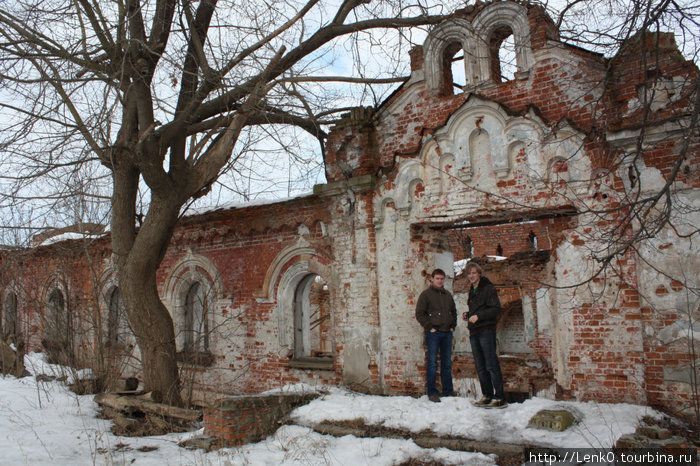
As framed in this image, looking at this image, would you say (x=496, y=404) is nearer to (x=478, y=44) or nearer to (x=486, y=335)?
(x=486, y=335)

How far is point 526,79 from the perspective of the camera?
7.70 m

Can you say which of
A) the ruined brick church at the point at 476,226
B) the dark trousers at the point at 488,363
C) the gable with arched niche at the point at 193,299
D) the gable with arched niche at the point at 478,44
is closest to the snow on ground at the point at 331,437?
the dark trousers at the point at 488,363

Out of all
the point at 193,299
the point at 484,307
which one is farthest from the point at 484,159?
the point at 193,299

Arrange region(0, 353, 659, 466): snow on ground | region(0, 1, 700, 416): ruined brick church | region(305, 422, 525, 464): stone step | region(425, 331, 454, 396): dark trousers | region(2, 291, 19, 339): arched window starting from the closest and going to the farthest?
region(305, 422, 525, 464): stone step
region(0, 353, 659, 466): snow on ground
region(0, 1, 700, 416): ruined brick church
region(425, 331, 454, 396): dark trousers
region(2, 291, 19, 339): arched window

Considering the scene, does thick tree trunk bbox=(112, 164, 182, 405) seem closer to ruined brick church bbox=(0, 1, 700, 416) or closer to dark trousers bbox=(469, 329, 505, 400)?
ruined brick church bbox=(0, 1, 700, 416)

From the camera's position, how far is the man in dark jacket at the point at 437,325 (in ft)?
25.3

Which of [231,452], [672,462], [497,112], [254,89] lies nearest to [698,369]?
[672,462]

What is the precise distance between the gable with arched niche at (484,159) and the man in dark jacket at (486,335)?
1.36 meters

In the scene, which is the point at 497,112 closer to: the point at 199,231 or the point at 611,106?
the point at 611,106

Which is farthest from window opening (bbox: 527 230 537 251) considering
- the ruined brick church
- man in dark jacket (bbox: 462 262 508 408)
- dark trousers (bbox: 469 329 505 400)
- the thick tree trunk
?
the thick tree trunk

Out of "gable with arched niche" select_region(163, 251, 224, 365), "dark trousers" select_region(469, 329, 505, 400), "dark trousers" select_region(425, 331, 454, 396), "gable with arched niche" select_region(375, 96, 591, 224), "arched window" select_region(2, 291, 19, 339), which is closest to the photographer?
"dark trousers" select_region(469, 329, 505, 400)

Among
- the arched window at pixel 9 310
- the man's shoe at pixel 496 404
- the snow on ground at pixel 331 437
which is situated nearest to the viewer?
the snow on ground at pixel 331 437

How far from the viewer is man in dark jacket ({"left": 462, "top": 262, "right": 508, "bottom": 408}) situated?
23.1 feet

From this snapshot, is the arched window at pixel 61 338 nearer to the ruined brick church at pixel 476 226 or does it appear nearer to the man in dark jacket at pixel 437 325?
the ruined brick church at pixel 476 226
